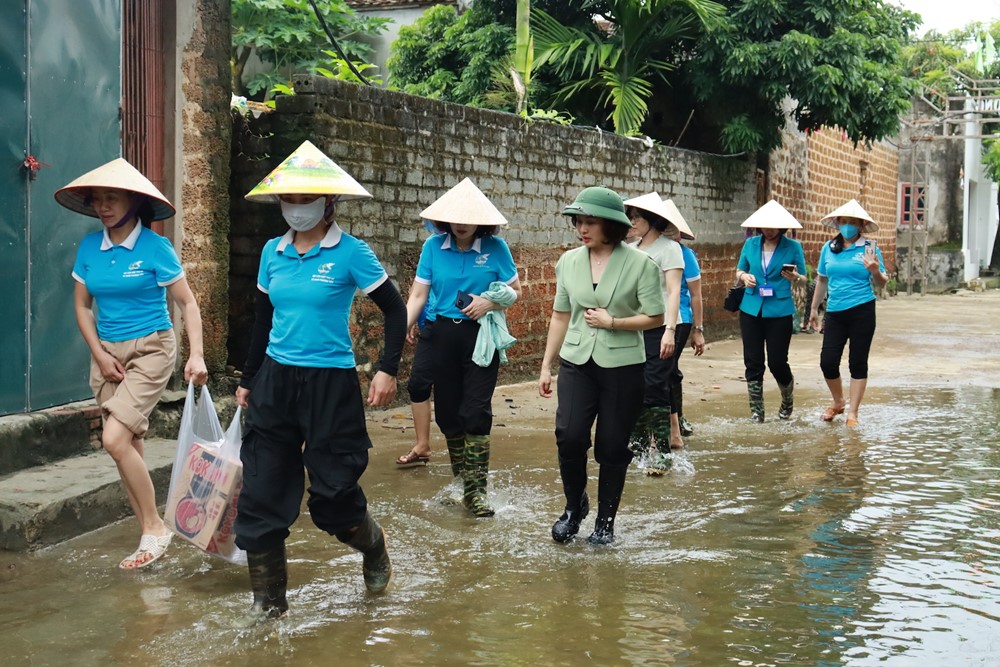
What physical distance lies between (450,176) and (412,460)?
3.87 meters

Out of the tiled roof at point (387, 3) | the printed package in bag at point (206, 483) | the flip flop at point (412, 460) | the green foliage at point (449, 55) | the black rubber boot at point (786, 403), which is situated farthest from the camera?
the tiled roof at point (387, 3)

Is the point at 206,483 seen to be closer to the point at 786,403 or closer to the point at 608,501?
the point at 608,501

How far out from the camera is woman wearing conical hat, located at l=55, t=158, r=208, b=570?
539cm

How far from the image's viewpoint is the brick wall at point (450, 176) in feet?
30.3

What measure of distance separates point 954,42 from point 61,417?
136ft

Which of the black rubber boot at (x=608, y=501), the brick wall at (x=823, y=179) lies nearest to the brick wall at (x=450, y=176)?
the brick wall at (x=823, y=179)

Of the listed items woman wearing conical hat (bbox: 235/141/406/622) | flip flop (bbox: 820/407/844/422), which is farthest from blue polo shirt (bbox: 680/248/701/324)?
woman wearing conical hat (bbox: 235/141/406/622)

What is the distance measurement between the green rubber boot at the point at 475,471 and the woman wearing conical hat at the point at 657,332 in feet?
4.47

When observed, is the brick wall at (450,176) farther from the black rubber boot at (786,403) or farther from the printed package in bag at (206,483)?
the printed package in bag at (206,483)

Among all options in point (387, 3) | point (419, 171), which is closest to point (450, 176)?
point (419, 171)

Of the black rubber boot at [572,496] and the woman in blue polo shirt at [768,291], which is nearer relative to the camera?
the black rubber boot at [572,496]

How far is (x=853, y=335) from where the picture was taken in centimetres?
952

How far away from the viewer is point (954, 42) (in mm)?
42094

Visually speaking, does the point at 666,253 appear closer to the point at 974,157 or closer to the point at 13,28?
the point at 13,28
